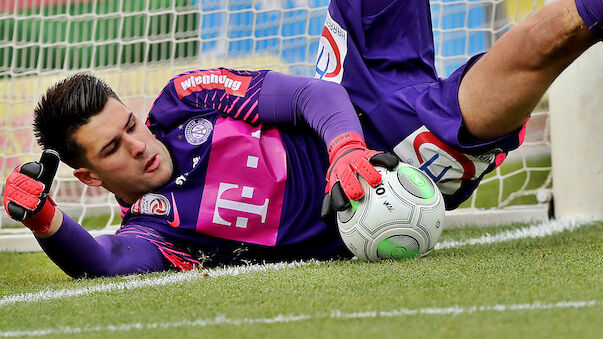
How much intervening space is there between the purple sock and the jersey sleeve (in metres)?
1.18

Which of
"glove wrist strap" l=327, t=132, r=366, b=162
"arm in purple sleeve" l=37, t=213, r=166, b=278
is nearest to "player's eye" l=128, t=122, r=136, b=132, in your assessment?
"arm in purple sleeve" l=37, t=213, r=166, b=278

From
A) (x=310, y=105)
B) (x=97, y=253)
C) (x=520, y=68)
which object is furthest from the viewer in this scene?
(x=310, y=105)

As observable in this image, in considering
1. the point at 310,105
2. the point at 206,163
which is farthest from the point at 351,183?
the point at 206,163

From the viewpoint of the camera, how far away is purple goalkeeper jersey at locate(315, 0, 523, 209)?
265 cm

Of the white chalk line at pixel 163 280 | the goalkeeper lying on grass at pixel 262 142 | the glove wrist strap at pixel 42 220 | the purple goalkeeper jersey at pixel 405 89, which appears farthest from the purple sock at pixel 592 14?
the glove wrist strap at pixel 42 220

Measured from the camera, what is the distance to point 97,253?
8.63 feet

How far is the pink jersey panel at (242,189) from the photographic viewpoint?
2.79 m

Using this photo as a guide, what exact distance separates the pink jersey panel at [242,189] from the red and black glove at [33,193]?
21.7 inches

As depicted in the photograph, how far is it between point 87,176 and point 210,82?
0.59 m

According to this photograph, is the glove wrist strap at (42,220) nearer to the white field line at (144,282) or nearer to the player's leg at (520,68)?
the white field line at (144,282)

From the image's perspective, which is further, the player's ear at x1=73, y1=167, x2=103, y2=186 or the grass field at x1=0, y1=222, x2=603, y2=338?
the player's ear at x1=73, y1=167, x2=103, y2=186

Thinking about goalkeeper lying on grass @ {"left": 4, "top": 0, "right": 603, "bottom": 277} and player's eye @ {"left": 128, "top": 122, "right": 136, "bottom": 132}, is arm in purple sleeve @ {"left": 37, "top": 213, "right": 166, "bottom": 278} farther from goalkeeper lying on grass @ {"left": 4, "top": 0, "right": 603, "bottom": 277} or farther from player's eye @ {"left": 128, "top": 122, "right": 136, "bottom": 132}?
player's eye @ {"left": 128, "top": 122, "right": 136, "bottom": 132}

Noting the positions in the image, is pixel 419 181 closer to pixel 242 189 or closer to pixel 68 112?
pixel 242 189

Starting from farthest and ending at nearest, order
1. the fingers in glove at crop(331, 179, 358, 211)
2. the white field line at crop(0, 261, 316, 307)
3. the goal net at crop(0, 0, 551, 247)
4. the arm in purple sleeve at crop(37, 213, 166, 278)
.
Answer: the goal net at crop(0, 0, 551, 247) → the arm in purple sleeve at crop(37, 213, 166, 278) → the fingers in glove at crop(331, 179, 358, 211) → the white field line at crop(0, 261, 316, 307)
